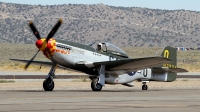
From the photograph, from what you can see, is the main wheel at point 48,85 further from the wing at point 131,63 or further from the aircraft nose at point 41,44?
the aircraft nose at point 41,44

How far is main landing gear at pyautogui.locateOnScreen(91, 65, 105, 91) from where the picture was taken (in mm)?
29109

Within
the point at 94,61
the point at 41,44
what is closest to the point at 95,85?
the point at 94,61

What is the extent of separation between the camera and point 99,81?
1152 inches

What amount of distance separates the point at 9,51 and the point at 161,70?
315 ft

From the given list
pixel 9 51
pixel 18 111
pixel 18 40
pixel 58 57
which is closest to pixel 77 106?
pixel 18 111

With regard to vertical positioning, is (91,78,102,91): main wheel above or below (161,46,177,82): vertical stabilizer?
below

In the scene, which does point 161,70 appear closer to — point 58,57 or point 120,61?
point 120,61

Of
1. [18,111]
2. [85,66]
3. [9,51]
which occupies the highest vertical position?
[9,51]

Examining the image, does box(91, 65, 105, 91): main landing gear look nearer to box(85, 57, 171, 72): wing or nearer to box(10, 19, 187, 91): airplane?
box(10, 19, 187, 91): airplane

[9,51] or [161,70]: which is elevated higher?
[9,51]

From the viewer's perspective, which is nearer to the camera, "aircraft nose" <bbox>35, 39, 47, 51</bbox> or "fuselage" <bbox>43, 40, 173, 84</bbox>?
"aircraft nose" <bbox>35, 39, 47, 51</bbox>

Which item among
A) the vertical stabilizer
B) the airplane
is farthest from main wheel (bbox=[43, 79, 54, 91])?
the vertical stabilizer

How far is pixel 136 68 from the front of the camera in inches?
1208

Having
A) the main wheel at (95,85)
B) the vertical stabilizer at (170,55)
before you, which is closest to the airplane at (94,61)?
the main wheel at (95,85)
